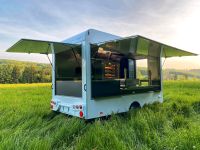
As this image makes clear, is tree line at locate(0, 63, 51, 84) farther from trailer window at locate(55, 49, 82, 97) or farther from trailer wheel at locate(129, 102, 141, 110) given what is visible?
trailer wheel at locate(129, 102, 141, 110)

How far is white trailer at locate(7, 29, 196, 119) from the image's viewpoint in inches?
199

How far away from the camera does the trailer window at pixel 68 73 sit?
5.41 metres

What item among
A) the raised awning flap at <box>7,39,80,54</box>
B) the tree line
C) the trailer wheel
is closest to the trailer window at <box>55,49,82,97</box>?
the raised awning flap at <box>7,39,80,54</box>

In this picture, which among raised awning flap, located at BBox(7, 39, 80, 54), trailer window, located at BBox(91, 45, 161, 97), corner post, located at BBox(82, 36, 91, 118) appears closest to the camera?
raised awning flap, located at BBox(7, 39, 80, 54)

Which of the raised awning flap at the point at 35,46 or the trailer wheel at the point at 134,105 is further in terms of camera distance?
the trailer wheel at the point at 134,105

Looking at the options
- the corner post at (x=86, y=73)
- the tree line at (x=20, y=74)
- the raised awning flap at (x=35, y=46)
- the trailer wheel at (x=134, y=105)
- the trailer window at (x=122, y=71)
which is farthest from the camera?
the tree line at (x=20, y=74)

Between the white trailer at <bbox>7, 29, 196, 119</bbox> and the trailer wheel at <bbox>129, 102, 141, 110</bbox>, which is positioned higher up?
the white trailer at <bbox>7, 29, 196, 119</bbox>

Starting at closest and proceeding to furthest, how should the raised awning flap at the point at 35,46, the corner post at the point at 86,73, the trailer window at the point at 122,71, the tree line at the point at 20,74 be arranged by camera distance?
the raised awning flap at the point at 35,46 → the corner post at the point at 86,73 → the trailer window at the point at 122,71 → the tree line at the point at 20,74

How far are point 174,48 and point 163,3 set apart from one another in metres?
2.20

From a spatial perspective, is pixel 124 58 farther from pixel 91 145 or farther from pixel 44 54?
pixel 91 145

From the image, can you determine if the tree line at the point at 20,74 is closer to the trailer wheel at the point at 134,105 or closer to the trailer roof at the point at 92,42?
the trailer wheel at the point at 134,105

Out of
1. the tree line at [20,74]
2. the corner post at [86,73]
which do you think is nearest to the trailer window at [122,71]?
the corner post at [86,73]

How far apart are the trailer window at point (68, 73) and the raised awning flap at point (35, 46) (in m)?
0.21

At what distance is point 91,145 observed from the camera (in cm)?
333
